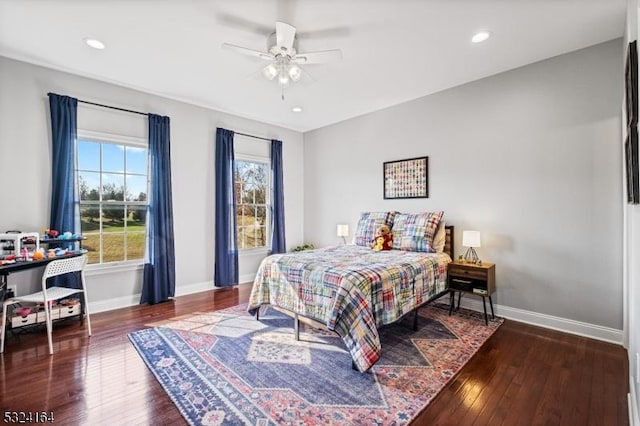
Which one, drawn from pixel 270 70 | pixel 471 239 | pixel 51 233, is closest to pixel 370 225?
pixel 471 239

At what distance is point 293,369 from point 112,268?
2.89m

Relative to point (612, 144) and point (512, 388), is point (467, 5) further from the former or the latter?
point (512, 388)

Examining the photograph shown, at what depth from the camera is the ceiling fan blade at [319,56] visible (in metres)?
2.51

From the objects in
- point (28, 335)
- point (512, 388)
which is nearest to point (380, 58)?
point (512, 388)

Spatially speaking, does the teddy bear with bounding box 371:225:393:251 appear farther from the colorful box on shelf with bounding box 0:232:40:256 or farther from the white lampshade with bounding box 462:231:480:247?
the colorful box on shelf with bounding box 0:232:40:256

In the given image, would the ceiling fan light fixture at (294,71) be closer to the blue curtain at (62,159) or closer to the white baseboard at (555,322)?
the blue curtain at (62,159)

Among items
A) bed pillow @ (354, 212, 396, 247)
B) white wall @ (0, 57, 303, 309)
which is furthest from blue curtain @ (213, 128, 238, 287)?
bed pillow @ (354, 212, 396, 247)

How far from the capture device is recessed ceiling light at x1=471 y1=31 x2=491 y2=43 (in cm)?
268

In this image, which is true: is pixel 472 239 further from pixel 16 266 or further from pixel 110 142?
pixel 110 142

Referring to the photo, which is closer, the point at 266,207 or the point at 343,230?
the point at 343,230

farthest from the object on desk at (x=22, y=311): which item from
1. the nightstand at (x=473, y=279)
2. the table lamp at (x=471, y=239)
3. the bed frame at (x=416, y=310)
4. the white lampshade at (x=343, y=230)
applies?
the table lamp at (x=471, y=239)

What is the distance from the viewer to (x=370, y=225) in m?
4.27

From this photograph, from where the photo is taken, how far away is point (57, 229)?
3.26 m

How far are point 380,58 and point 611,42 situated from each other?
2.17 metres
